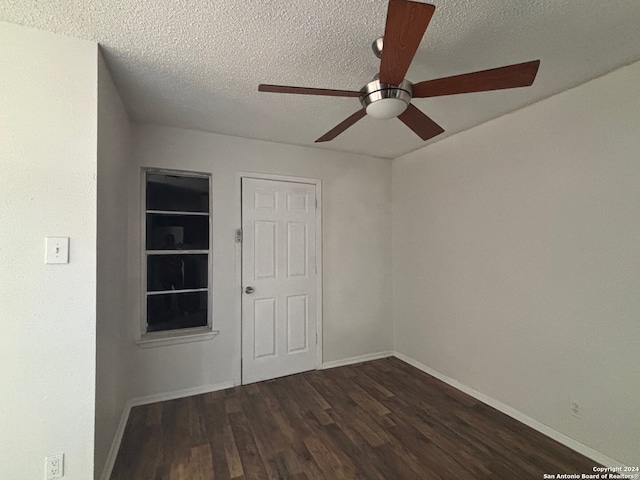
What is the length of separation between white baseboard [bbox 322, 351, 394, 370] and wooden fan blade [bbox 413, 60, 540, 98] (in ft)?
9.42

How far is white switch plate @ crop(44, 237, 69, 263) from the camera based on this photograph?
1.42 m

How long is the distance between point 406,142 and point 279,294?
2157 millimetres

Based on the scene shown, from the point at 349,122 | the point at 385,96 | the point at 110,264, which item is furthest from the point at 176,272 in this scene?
the point at 385,96

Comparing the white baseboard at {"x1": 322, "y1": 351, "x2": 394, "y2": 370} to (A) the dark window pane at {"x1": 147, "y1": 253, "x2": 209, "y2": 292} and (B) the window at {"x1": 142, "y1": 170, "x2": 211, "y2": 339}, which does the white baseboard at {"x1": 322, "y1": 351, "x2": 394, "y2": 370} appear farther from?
(A) the dark window pane at {"x1": 147, "y1": 253, "x2": 209, "y2": 292}

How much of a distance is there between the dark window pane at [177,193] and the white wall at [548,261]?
8.00 ft

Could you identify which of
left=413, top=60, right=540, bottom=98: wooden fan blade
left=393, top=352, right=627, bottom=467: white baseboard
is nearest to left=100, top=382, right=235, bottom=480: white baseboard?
left=393, top=352, right=627, bottom=467: white baseboard

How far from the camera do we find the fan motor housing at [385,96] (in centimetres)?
133

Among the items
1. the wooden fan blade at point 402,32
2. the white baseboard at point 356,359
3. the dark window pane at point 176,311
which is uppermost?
the wooden fan blade at point 402,32

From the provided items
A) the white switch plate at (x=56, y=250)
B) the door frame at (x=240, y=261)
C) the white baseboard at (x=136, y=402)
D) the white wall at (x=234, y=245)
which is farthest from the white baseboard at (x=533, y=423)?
the white switch plate at (x=56, y=250)

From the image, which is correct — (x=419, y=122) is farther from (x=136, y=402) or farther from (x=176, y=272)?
(x=136, y=402)

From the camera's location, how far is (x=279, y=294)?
10.1 feet

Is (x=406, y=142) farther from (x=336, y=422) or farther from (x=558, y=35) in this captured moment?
(x=336, y=422)

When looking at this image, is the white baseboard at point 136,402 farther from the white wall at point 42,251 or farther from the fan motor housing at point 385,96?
the fan motor housing at point 385,96

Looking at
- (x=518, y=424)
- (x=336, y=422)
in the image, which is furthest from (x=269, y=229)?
(x=518, y=424)
